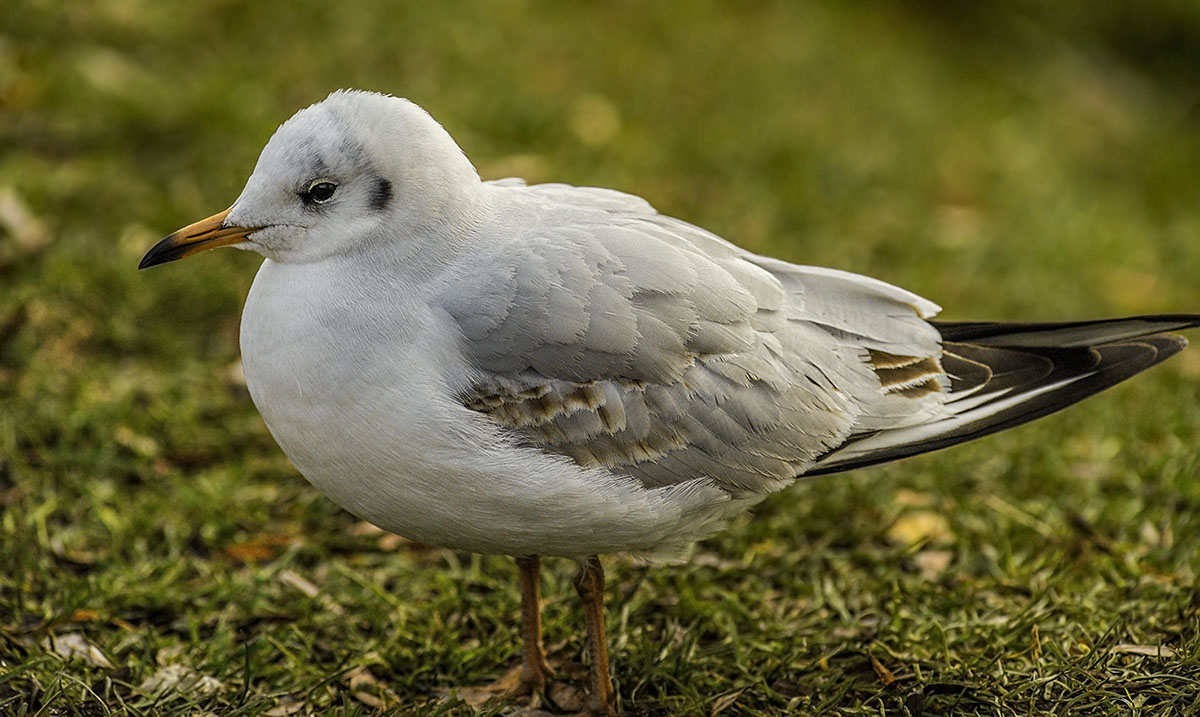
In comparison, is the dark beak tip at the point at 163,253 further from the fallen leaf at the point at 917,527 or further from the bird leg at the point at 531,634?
the fallen leaf at the point at 917,527

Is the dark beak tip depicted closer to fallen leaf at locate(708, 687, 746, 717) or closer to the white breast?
the white breast

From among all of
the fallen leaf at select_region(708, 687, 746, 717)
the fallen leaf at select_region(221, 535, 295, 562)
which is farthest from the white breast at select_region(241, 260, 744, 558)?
the fallen leaf at select_region(221, 535, 295, 562)

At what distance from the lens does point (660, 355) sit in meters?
3.38

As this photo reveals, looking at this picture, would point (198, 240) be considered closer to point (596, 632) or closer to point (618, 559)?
point (596, 632)

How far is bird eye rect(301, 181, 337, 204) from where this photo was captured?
3355mm

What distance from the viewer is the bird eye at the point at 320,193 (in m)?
3.36

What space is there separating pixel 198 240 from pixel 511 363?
919 mm

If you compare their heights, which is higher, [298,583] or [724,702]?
[298,583]

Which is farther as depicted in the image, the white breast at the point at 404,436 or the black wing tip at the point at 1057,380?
the black wing tip at the point at 1057,380

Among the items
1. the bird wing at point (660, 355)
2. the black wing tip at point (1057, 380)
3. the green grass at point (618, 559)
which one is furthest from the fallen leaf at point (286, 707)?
the black wing tip at point (1057, 380)

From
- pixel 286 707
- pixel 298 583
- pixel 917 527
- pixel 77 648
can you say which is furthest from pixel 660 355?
pixel 77 648

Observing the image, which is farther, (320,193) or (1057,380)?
(1057,380)

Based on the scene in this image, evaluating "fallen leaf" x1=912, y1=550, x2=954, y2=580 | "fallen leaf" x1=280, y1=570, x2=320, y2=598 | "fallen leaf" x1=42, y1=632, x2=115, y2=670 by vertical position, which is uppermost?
"fallen leaf" x1=912, y1=550, x2=954, y2=580

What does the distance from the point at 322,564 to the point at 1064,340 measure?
8.41ft
